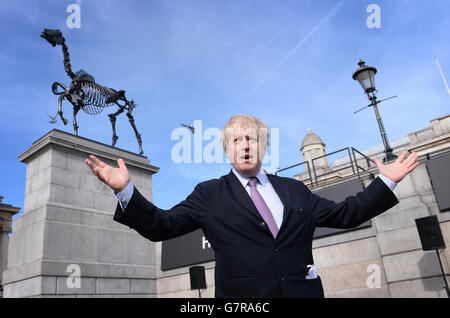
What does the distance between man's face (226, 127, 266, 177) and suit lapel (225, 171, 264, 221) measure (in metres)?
0.09

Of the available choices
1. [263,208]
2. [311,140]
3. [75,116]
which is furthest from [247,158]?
[311,140]

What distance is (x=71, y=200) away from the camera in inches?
388

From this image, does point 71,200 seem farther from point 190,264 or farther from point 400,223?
point 400,223

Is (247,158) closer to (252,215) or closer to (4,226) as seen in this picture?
(252,215)

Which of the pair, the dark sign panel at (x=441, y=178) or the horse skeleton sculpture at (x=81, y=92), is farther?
the horse skeleton sculpture at (x=81, y=92)

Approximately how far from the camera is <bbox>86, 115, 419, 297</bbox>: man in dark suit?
2.07 m

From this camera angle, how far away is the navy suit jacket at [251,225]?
205 cm

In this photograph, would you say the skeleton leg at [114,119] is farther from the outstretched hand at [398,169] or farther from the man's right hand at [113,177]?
the outstretched hand at [398,169]

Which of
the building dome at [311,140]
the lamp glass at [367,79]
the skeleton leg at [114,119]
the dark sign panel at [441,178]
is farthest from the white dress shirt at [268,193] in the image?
the building dome at [311,140]

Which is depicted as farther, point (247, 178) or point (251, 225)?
point (247, 178)

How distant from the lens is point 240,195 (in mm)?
2355

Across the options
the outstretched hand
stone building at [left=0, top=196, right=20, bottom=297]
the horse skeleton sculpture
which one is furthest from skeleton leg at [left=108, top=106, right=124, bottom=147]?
stone building at [left=0, top=196, right=20, bottom=297]

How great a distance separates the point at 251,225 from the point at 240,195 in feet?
0.76
